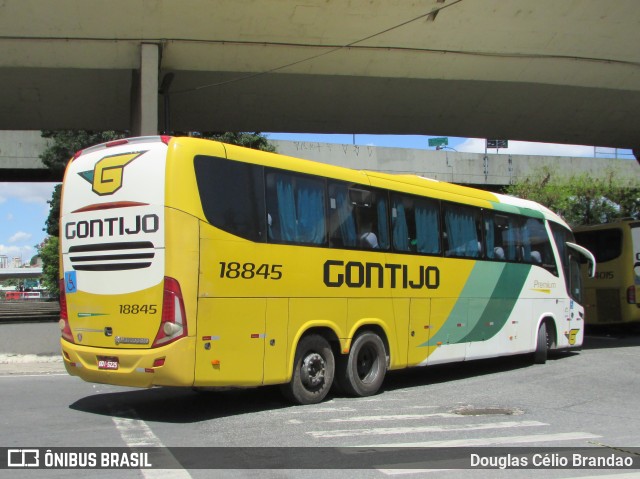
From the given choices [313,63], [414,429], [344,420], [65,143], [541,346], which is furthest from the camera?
[65,143]

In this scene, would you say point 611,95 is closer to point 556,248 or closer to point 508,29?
point 508,29

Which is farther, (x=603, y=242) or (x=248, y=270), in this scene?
(x=603, y=242)

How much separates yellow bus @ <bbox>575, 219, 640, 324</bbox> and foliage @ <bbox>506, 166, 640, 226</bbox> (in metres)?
12.2

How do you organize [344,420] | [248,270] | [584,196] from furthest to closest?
1. [584,196]
2. [248,270]
3. [344,420]

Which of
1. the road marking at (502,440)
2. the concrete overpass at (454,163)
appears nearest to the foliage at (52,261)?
the concrete overpass at (454,163)

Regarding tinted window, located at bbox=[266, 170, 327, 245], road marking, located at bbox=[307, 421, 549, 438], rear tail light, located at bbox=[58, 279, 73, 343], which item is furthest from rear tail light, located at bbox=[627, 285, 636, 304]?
rear tail light, located at bbox=[58, 279, 73, 343]

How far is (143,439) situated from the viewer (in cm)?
705

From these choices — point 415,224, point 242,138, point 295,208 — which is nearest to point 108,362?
point 295,208

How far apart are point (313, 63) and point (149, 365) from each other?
34.3 feet

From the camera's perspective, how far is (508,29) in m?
15.6

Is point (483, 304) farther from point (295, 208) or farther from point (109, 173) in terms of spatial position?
point (109, 173)

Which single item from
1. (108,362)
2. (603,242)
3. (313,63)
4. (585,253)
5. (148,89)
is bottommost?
(108,362)

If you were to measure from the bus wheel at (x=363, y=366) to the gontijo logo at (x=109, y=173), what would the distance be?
4214 mm

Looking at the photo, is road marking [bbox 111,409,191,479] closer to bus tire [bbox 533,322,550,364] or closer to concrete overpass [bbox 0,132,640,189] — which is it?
bus tire [bbox 533,322,550,364]
